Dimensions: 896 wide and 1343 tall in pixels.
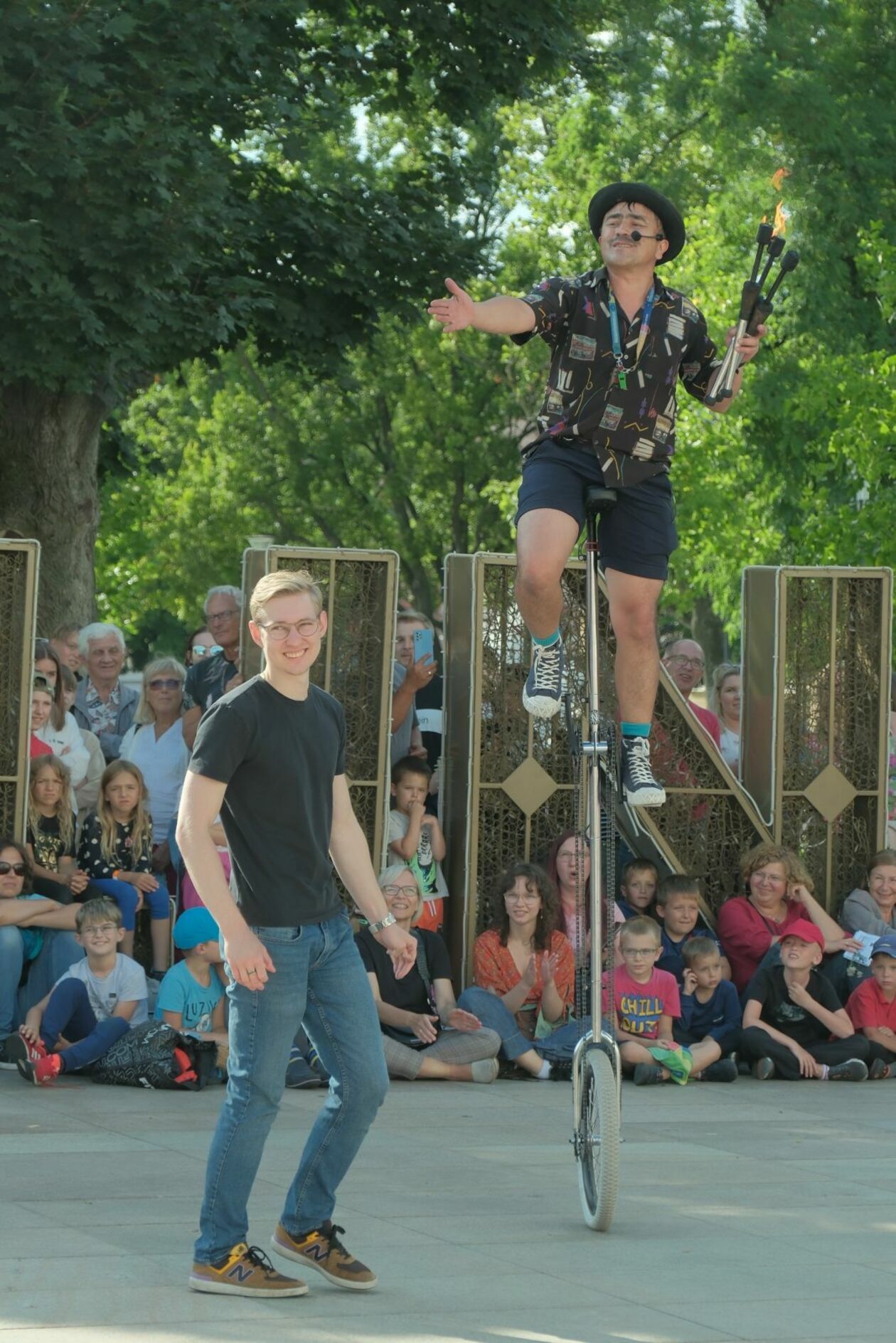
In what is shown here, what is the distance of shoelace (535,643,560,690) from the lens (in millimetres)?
6293

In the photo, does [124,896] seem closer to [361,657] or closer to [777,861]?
[361,657]

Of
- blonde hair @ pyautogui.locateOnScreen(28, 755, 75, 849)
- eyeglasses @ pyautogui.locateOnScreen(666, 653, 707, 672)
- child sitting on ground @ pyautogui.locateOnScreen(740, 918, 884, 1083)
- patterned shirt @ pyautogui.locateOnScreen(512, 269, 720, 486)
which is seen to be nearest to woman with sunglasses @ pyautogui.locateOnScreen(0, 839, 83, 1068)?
blonde hair @ pyautogui.locateOnScreen(28, 755, 75, 849)

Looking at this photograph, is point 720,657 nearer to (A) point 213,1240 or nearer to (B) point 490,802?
(B) point 490,802

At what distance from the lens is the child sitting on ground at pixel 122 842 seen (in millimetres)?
9328

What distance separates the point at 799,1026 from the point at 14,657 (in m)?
4.25

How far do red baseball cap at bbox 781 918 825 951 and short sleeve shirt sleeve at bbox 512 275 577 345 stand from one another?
4.64 metres

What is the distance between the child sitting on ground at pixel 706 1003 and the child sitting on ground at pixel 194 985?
7.44 ft

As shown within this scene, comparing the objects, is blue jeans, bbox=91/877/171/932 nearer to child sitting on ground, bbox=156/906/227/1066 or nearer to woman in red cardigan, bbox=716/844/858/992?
child sitting on ground, bbox=156/906/227/1066

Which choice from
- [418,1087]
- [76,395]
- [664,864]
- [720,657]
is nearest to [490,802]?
[664,864]

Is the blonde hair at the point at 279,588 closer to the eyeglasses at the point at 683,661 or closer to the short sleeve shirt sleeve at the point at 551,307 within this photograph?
the short sleeve shirt sleeve at the point at 551,307

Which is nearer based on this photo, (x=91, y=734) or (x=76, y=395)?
(x=91, y=734)

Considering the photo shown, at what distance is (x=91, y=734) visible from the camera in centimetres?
1011

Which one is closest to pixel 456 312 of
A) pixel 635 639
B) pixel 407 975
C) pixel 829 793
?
pixel 635 639

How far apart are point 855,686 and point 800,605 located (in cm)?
57
